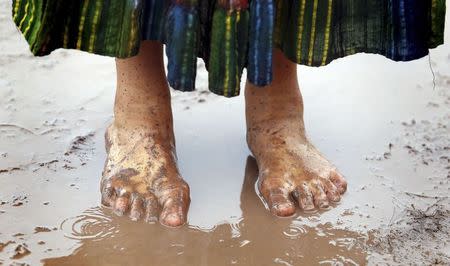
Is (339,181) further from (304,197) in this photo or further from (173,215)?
Answer: (173,215)

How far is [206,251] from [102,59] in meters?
1.11

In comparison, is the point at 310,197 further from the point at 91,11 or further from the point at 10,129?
the point at 10,129

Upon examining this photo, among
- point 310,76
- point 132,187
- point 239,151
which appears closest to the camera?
point 132,187

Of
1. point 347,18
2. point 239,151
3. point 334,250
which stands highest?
point 347,18

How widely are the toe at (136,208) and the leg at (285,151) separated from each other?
0.31m

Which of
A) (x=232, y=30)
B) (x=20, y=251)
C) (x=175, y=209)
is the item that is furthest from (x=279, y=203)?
(x=20, y=251)

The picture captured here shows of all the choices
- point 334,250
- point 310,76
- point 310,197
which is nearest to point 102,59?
point 310,76

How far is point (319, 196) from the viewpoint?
1.94 m

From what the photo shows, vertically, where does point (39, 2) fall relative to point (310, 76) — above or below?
above

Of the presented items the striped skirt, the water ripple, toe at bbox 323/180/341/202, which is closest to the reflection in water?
the water ripple

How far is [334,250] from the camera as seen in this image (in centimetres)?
178

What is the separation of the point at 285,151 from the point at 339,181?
0.16 m

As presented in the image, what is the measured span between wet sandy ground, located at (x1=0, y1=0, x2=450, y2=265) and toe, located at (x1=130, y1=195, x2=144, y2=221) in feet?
0.08

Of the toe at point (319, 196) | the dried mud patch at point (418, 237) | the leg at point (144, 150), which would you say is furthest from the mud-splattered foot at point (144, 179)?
the dried mud patch at point (418, 237)
